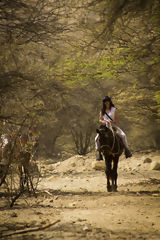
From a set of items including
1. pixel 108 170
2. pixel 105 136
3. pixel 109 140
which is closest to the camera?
pixel 105 136

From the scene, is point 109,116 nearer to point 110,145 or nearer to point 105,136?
point 105,136

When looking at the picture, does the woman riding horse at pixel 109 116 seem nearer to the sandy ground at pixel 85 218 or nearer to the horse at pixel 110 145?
the horse at pixel 110 145

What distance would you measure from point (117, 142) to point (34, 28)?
4229 millimetres

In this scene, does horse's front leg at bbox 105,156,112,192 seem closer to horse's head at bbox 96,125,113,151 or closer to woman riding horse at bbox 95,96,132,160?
woman riding horse at bbox 95,96,132,160

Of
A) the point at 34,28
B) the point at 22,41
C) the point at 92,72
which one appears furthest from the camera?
the point at 92,72

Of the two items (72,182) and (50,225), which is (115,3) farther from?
(72,182)

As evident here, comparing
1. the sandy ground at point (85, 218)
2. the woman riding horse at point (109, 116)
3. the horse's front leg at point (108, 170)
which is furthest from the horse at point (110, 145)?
the sandy ground at point (85, 218)

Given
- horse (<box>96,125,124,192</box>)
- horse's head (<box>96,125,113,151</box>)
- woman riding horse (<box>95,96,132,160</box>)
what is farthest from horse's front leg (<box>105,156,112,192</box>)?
horse's head (<box>96,125,113,151</box>)

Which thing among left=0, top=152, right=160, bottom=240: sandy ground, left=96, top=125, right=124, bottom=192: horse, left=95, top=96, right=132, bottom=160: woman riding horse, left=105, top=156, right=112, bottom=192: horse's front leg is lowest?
left=0, top=152, right=160, bottom=240: sandy ground

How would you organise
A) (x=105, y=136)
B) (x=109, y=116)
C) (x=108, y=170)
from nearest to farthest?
(x=105, y=136) → (x=108, y=170) → (x=109, y=116)

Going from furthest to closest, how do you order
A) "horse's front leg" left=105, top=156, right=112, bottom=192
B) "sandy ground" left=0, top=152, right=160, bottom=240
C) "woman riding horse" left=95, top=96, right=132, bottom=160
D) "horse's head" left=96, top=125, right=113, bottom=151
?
"woman riding horse" left=95, top=96, right=132, bottom=160 → "horse's front leg" left=105, top=156, right=112, bottom=192 → "horse's head" left=96, top=125, right=113, bottom=151 → "sandy ground" left=0, top=152, right=160, bottom=240

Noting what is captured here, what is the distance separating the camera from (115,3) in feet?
17.4

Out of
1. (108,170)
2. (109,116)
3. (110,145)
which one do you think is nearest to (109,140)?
(110,145)

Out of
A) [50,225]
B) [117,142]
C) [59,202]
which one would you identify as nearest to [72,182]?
[117,142]
